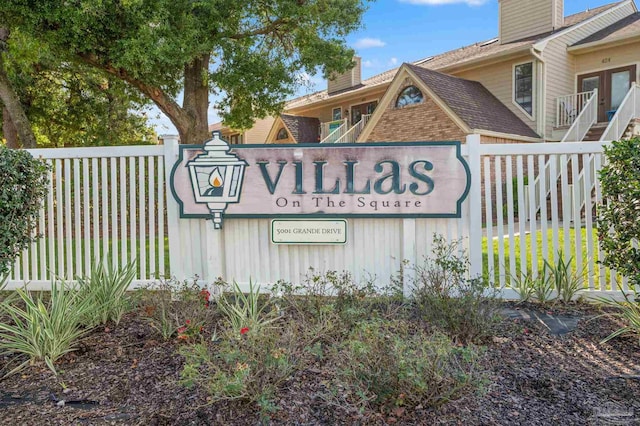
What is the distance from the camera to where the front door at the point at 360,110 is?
19156 millimetres

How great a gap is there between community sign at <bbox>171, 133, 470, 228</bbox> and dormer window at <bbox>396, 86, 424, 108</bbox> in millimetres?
10025

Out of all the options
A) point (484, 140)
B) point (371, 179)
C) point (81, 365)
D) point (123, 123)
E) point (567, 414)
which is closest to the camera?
point (567, 414)

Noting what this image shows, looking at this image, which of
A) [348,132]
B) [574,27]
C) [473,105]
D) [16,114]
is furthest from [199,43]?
[574,27]

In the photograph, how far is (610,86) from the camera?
1367 cm

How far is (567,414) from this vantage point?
2396 mm

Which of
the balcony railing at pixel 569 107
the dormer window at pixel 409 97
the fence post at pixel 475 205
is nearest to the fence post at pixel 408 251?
the fence post at pixel 475 205

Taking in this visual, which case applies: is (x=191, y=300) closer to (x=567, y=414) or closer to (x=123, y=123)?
(x=567, y=414)

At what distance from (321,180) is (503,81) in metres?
12.7

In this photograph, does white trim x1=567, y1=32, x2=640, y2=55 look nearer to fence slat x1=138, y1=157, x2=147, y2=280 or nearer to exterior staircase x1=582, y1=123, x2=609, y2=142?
exterior staircase x1=582, y1=123, x2=609, y2=142

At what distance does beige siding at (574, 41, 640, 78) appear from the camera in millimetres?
13240

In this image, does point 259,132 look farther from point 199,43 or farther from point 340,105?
point 199,43

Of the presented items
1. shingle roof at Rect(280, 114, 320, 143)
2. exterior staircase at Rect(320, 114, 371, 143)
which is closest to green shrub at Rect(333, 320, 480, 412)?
exterior staircase at Rect(320, 114, 371, 143)

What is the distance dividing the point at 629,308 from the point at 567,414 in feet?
5.74

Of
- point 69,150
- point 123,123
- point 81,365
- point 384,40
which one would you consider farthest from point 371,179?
point 123,123
